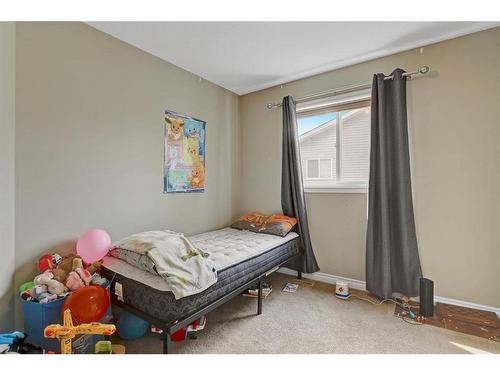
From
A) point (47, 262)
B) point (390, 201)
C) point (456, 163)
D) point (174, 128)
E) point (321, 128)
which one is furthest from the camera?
point (321, 128)

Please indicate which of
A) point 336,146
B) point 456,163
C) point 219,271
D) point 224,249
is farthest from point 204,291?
point 456,163

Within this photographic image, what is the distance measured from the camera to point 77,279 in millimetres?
1471

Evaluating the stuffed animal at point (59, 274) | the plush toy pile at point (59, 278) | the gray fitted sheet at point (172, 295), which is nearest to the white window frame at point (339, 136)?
the gray fitted sheet at point (172, 295)

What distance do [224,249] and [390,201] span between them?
1.67 meters

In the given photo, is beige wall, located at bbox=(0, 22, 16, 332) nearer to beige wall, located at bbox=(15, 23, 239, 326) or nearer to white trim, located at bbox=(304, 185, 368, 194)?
beige wall, located at bbox=(15, 23, 239, 326)

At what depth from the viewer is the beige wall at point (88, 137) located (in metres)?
1.59

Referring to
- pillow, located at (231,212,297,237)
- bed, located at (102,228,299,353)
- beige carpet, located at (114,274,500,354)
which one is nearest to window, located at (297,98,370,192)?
pillow, located at (231,212,297,237)

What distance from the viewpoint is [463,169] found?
2033 millimetres

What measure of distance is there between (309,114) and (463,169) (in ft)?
5.23

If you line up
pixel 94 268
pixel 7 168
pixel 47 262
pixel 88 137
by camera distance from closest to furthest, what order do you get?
1. pixel 7 168
2. pixel 47 262
3. pixel 94 268
4. pixel 88 137

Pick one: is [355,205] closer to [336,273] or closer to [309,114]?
[336,273]

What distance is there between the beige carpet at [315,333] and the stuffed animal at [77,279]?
1.73ft

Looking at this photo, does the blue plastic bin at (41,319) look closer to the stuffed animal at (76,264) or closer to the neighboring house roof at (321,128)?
the stuffed animal at (76,264)

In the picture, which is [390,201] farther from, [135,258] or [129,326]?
[129,326]
